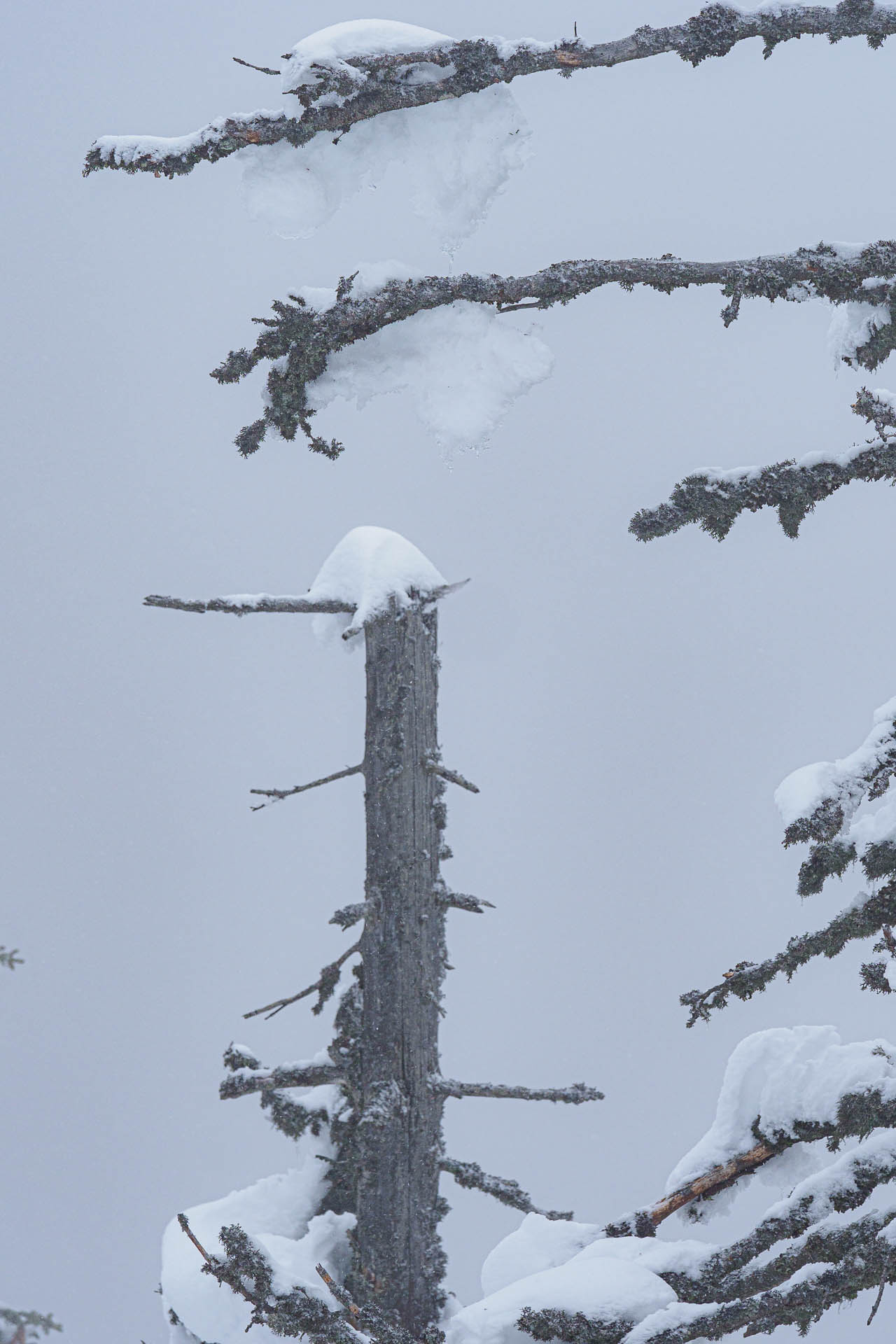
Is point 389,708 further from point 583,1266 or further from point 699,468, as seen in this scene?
point 583,1266

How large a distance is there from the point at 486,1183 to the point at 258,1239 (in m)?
1.25

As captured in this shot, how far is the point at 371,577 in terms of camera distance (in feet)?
20.5

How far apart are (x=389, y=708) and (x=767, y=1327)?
330 cm

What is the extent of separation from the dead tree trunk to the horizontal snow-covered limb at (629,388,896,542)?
1.69 meters

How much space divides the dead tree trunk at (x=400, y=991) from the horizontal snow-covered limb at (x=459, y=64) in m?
2.42

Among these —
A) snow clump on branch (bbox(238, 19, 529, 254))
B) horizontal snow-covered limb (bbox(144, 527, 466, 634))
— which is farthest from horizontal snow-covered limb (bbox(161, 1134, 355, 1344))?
snow clump on branch (bbox(238, 19, 529, 254))

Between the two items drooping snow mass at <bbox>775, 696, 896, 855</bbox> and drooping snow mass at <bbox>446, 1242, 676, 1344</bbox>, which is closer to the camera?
drooping snow mass at <bbox>775, 696, 896, 855</bbox>

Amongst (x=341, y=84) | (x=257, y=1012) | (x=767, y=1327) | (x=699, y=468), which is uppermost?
(x=341, y=84)

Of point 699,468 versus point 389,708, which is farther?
point 389,708

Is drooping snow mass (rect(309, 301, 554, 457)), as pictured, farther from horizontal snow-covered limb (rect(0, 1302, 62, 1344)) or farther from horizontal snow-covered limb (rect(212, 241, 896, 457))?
A: horizontal snow-covered limb (rect(0, 1302, 62, 1344))

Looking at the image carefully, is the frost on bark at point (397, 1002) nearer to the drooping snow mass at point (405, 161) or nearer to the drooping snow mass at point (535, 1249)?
the drooping snow mass at point (535, 1249)

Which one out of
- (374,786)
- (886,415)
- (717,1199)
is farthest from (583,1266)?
(886,415)

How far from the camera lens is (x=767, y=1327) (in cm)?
482

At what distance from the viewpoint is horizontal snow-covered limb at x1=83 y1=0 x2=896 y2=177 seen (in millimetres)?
4953
